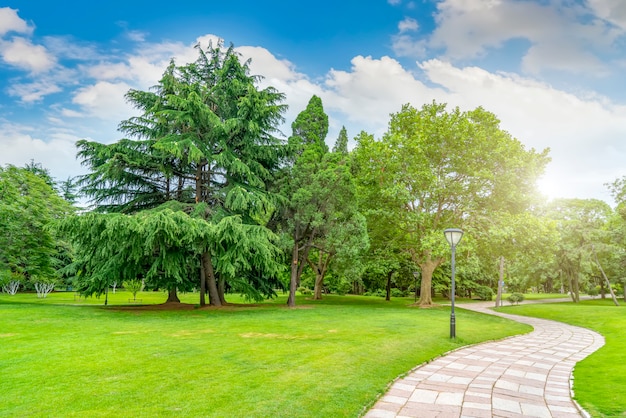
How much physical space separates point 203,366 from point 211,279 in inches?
503

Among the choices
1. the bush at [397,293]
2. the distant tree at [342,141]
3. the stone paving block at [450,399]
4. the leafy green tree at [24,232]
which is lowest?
the bush at [397,293]

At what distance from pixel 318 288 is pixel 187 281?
13757 mm

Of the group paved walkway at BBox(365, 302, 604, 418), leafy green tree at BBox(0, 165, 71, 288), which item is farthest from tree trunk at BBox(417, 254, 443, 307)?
leafy green tree at BBox(0, 165, 71, 288)

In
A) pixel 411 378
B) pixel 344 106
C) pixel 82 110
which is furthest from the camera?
pixel 344 106

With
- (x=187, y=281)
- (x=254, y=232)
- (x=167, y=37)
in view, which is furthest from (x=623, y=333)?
(x=167, y=37)

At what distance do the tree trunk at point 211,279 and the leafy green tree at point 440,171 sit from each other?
385 inches

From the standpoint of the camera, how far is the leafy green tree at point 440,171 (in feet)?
67.9

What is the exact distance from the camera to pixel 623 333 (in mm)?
12633

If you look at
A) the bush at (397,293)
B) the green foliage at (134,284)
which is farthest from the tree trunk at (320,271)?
the bush at (397,293)

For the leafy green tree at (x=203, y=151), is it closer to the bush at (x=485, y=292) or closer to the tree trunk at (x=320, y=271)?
the tree trunk at (x=320, y=271)

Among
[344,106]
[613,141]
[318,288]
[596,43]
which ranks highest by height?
[344,106]

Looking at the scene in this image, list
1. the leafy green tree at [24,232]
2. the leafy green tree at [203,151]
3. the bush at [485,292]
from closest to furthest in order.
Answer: the leafy green tree at [203,151], the leafy green tree at [24,232], the bush at [485,292]

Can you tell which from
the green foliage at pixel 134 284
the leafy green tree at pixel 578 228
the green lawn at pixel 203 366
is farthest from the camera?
the leafy green tree at pixel 578 228

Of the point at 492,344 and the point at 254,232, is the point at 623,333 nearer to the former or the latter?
the point at 492,344
